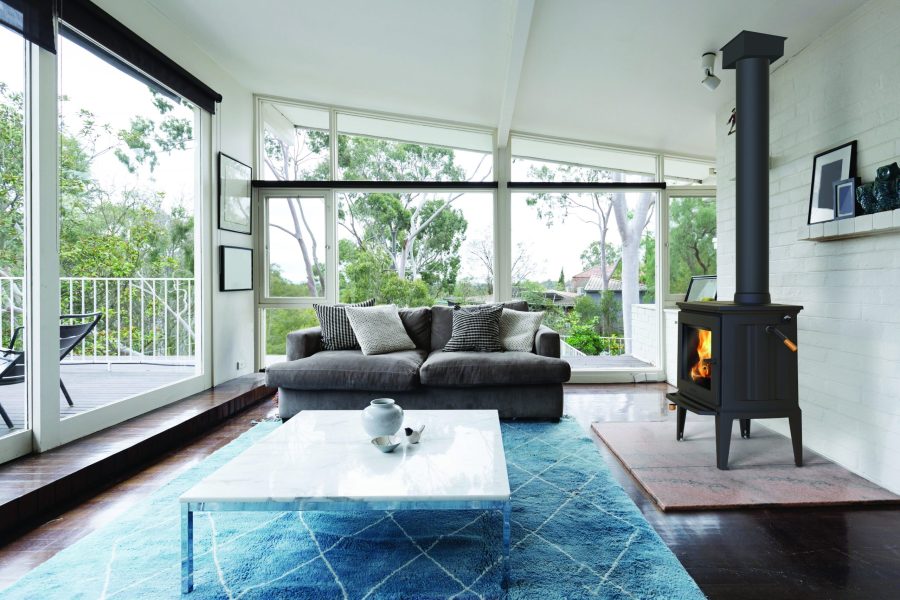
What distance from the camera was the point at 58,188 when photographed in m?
2.70

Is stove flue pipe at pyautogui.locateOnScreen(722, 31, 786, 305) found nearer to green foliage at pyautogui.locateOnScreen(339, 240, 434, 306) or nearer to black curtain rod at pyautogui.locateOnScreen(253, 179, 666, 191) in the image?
black curtain rod at pyautogui.locateOnScreen(253, 179, 666, 191)

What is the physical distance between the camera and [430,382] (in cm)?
350

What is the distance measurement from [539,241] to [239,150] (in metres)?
3.14

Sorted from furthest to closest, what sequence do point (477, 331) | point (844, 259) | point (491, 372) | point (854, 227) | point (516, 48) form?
1. point (477, 331)
2. point (491, 372)
3. point (516, 48)
4. point (844, 259)
5. point (854, 227)

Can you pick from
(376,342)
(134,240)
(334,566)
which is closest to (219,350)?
(134,240)

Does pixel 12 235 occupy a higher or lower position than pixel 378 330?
higher

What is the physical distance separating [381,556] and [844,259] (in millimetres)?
2802

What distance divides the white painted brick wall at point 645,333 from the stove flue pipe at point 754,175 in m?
2.53

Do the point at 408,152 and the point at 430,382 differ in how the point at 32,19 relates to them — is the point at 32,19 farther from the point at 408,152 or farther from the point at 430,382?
the point at 408,152

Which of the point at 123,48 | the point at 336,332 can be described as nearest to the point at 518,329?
the point at 336,332

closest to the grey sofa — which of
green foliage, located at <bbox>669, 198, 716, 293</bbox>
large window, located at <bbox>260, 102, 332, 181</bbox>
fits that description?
green foliage, located at <bbox>669, 198, 716, 293</bbox>

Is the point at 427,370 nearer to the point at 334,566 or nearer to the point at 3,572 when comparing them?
the point at 334,566

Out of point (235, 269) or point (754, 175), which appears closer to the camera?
point (754, 175)

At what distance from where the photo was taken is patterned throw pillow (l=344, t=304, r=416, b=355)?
3879mm
